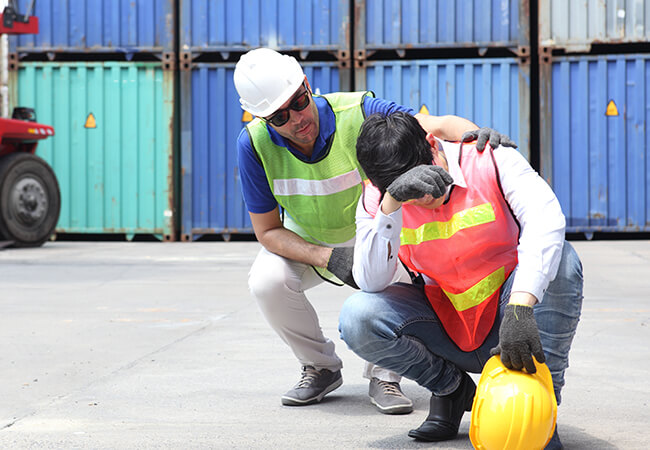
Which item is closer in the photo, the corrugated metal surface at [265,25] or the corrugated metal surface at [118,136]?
the corrugated metal surface at [265,25]

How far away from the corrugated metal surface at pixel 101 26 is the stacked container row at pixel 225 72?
0.98 feet

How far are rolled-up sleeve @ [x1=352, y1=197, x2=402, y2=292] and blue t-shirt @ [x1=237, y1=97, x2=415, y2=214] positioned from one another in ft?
1.99

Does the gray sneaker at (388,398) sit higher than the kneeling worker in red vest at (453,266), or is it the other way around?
the kneeling worker in red vest at (453,266)

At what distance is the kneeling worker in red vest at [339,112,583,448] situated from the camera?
2.46 meters

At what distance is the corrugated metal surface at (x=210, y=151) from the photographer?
42.6ft

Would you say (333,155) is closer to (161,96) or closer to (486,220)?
(486,220)

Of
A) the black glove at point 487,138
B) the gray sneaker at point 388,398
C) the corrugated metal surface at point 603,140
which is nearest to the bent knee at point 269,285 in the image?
the gray sneaker at point 388,398

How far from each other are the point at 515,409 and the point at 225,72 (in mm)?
11054

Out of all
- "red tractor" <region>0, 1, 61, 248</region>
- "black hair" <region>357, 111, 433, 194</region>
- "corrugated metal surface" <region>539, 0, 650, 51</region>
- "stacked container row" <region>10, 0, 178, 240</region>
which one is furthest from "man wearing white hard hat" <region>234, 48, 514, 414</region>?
"stacked container row" <region>10, 0, 178, 240</region>

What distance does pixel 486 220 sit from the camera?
2.64 meters

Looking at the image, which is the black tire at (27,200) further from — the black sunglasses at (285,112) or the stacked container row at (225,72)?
the black sunglasses at (285,112)

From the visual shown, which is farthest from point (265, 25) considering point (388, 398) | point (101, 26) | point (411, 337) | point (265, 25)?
point (411, 337)

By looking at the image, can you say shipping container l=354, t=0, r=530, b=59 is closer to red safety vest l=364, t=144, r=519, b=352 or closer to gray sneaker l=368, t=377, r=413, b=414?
gray sneaker l=368, t=377, r=413, b=414

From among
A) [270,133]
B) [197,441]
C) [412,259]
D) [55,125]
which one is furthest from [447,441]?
[55,125]
